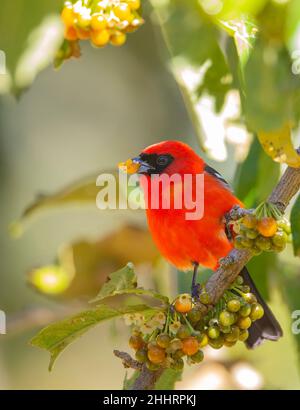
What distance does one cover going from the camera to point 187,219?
3.22m

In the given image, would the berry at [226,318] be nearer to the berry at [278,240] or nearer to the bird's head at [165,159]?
the berry at [278,240]

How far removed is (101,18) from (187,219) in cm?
132

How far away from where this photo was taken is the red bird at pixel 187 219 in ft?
10.0

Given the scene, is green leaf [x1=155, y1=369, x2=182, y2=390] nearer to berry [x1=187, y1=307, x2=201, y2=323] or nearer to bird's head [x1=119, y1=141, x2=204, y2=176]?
berry [x1=187, y1=307, x2=201, y2=323]

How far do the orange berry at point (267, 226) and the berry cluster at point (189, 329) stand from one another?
23 cm

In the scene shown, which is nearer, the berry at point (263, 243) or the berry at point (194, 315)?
the berry at point (263, 243)

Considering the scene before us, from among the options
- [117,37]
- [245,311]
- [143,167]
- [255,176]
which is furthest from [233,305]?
[143,167]

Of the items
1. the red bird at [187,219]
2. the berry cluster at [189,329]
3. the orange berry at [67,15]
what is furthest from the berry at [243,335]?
the orange berry at [67,15]

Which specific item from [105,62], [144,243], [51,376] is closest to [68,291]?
[144,243]

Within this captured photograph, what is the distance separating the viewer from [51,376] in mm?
6047

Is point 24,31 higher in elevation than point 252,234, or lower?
higher

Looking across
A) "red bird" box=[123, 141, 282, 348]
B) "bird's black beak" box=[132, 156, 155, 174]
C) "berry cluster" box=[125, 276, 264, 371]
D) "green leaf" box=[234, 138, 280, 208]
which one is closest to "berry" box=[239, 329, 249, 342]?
"berry cluster" box=[125, 276, 264, 371]

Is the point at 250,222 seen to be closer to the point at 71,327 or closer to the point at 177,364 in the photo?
the point at 177,364

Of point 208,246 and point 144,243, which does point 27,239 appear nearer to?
point 144,243
